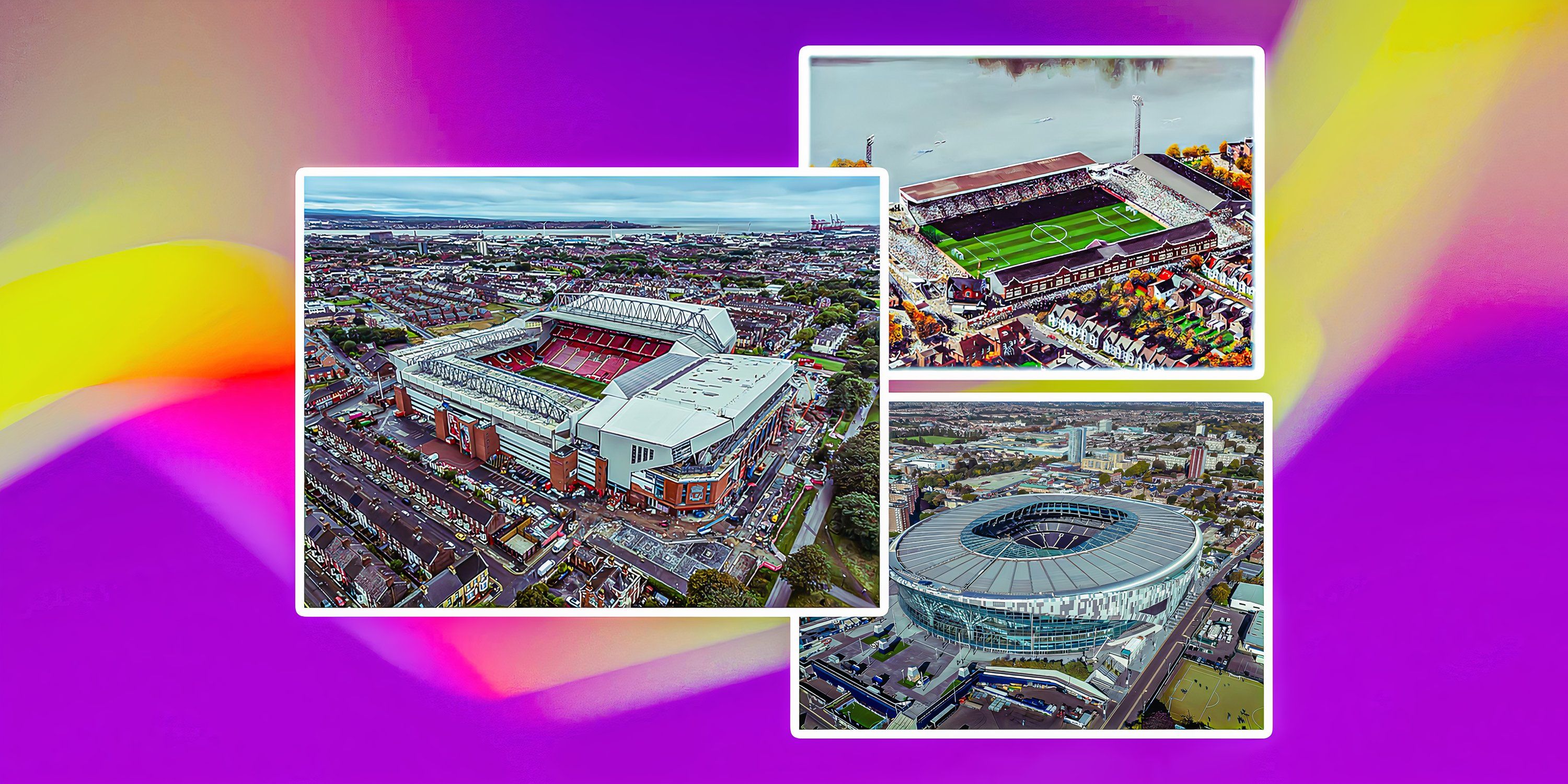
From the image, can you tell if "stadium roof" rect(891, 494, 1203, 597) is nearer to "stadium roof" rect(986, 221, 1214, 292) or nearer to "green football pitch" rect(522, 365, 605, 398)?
"stadium roof" rect(986, 221, 1214, 292)

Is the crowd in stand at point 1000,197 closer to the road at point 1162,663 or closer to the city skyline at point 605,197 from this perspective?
the city skyline at point 605,197

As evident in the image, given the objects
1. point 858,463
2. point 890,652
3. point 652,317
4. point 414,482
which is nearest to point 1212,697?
point 890,652

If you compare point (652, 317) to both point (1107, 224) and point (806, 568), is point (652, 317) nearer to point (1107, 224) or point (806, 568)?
point (806, 568)

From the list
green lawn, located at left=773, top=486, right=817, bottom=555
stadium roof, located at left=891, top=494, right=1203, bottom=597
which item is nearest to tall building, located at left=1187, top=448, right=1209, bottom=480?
stadium roof, located at left=891, top=494, right=1203, bottom=597
